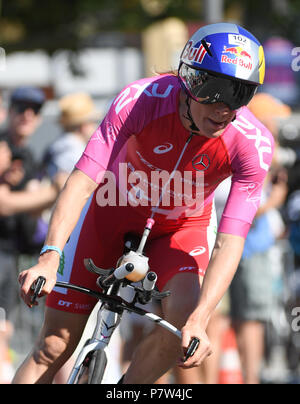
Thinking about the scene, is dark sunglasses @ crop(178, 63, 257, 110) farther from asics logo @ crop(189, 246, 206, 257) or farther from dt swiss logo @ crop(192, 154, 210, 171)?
asics logo @ crop(189, 246, 206, 257)

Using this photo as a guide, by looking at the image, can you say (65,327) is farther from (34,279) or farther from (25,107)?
(25,107)

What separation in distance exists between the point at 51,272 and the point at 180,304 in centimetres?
90

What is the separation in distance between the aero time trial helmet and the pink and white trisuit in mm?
318

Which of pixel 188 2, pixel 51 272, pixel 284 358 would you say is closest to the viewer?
pixel 51 272

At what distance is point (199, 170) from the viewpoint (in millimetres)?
4648

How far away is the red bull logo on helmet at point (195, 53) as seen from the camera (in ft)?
13.7

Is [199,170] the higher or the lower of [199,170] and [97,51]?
the higher

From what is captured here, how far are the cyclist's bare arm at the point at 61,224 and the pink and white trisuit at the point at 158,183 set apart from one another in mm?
72

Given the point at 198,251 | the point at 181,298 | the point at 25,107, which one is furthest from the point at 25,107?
the point at 181,298

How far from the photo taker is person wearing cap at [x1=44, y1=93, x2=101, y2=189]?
7.43m

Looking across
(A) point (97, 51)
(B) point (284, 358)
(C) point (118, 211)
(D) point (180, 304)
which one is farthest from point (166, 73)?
(A) point (97, 51)

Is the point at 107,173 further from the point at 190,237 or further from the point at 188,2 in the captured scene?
the point at 188,2

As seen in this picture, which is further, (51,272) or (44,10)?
(44,10)
